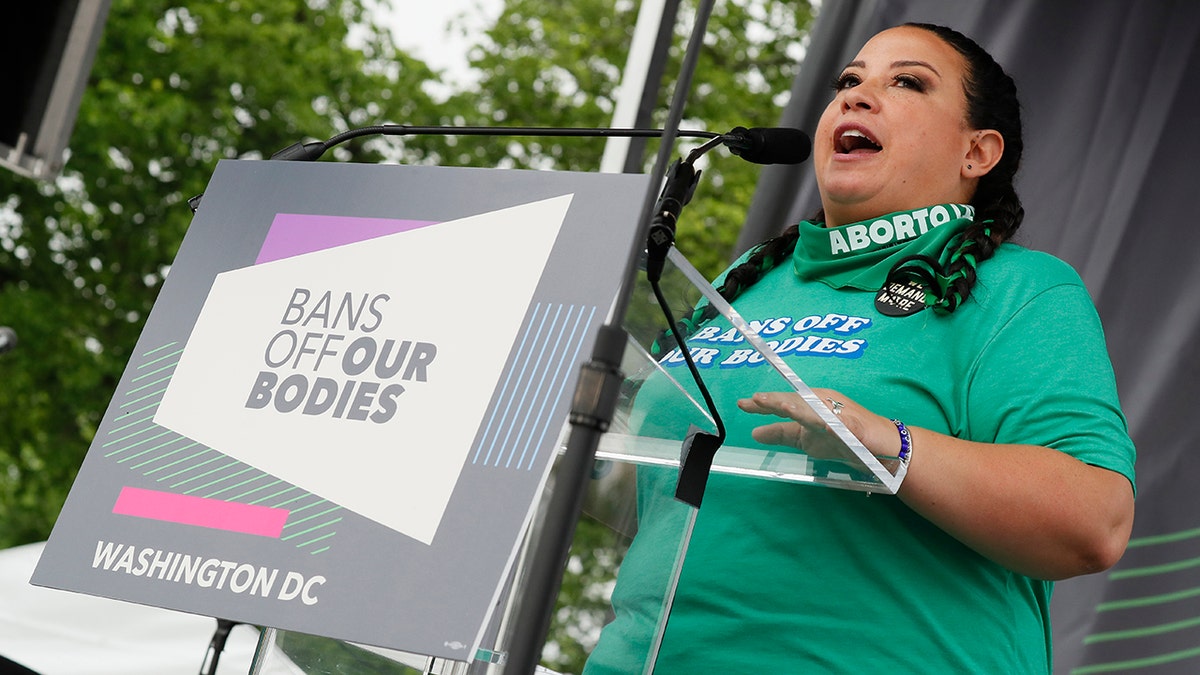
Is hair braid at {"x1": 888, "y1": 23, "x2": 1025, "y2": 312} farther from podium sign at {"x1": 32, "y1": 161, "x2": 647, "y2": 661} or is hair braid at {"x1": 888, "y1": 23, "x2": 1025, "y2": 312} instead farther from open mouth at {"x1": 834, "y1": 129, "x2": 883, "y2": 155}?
podium sign at {"x1": 32, "y1": 161, "x2": 647, "y2": 661}

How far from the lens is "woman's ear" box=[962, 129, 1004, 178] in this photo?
5.52 ft

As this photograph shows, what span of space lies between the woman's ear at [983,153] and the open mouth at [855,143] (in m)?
0.15

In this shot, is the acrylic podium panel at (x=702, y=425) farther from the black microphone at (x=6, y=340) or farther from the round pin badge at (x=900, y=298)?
the black microphone at (x=6, y=340)

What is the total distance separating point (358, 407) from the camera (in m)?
1.03

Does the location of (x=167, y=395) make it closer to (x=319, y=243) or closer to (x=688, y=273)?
(x=319, y=243)

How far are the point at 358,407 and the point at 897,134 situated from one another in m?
0.90

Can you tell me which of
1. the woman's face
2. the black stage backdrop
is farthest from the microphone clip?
the black stage backdrop

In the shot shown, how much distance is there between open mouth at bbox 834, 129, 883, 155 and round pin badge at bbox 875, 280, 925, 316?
0.26 metres

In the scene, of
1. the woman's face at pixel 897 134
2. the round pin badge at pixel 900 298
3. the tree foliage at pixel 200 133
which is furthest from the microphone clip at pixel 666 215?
the tree foliage at pixel 200 133

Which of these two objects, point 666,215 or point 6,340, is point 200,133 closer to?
point 6,340

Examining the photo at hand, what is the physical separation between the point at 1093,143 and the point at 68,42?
266cm

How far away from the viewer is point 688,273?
1.10 metres

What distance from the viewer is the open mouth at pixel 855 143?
163 cm

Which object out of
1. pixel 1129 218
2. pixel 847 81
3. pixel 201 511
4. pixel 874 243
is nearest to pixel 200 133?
pixel 1129 218
